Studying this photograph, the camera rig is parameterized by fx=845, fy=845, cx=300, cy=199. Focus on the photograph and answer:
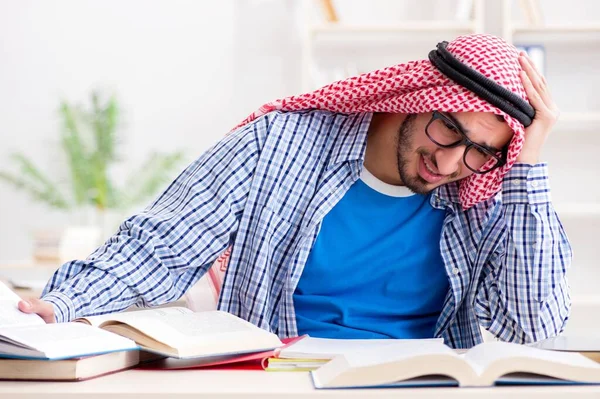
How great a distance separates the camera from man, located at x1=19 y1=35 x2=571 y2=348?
1.62 meters

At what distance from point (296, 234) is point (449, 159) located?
1.11 feet

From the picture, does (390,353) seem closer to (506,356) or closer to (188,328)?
(506,356)

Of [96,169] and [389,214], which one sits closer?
[389,214]

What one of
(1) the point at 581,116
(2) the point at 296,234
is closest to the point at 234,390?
(2) the point at 296,234

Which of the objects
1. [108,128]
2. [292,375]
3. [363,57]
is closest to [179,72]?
[108,128]

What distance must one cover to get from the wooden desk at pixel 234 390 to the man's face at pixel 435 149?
31.8 inches

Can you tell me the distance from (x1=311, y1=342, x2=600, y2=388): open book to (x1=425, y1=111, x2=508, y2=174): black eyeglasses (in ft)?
2.49

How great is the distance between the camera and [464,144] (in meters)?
1.64

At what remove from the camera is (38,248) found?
159 inches

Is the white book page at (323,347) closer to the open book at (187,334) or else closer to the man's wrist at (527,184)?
the open book at (187,334)

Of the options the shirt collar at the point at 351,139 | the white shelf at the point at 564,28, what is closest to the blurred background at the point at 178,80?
the white shelf at the point at 564,28

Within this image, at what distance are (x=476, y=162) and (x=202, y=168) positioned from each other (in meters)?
0.55

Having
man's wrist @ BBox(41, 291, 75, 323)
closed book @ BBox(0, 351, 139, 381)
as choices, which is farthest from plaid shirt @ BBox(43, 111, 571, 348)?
closed book @ BBox(0, 351, 139, 381)

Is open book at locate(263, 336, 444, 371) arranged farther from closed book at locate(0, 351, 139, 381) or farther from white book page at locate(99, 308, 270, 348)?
closed book at locate(0, 351, 139, 381)
